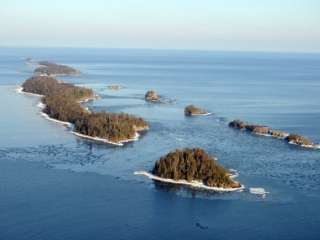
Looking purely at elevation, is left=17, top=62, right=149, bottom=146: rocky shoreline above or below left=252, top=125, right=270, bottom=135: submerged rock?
below

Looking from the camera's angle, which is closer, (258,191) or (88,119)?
(258,191)

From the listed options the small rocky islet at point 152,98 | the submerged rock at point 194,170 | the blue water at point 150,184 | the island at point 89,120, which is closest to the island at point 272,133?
the blue water at point 150,184

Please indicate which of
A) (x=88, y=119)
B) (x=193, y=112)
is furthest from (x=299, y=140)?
(x=88, y=119)

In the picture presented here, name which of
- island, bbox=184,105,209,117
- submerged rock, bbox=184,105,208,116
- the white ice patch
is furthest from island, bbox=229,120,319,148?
the white ice patch

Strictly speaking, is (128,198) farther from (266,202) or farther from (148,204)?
(266,202)

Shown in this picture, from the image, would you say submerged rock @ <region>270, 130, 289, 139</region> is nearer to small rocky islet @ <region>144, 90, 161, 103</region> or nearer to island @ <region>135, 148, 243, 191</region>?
island @ <region>135, 148, 243, 191</region>

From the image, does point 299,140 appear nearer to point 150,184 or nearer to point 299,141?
point 299,141

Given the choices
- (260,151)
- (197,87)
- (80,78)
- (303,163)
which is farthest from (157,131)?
(80,78)
